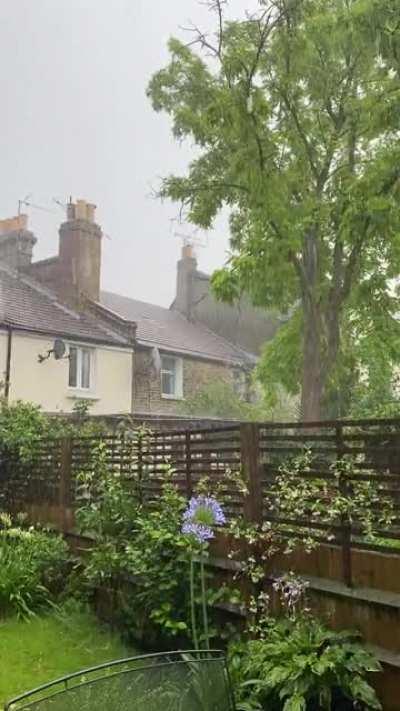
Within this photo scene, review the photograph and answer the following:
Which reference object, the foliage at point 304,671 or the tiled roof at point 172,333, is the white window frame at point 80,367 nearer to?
the tiled roof at point 172,333

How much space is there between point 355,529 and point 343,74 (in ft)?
29.1

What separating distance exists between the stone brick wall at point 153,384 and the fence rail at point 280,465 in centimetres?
1326

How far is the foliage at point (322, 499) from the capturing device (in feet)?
12.5

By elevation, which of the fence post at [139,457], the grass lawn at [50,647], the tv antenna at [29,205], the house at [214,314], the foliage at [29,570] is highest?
the tv antenna at [29,205]

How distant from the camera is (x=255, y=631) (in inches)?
164

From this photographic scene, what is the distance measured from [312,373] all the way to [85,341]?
9.50m

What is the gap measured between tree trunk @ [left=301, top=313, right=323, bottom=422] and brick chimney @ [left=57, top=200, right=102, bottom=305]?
11.0 metres

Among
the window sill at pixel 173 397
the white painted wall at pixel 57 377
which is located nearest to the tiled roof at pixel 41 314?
the white painted wall at pixel 57 377

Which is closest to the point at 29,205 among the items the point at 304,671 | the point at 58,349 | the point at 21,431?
the point at 58,349

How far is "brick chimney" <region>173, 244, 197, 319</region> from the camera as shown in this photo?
2647cm

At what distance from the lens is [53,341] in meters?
17.7

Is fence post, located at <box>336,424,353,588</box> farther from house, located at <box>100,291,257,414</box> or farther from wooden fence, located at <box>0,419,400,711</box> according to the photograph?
house, located at <box>100,291,257,414</box>

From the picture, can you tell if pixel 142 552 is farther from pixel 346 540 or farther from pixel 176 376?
pixel 176 376

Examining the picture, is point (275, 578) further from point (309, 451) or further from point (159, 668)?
point (159, 668)
